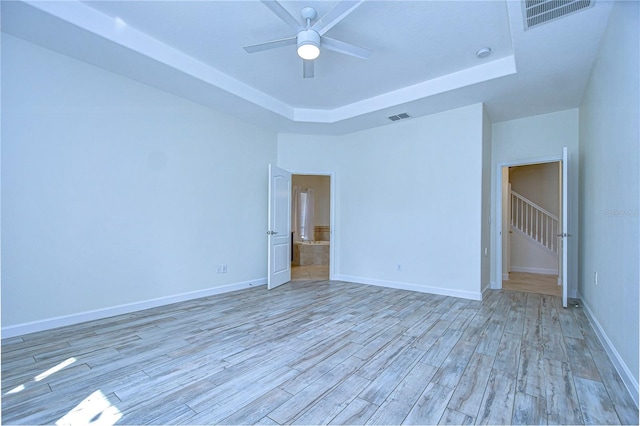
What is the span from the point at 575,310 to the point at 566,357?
1.76 m

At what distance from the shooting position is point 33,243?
2.83 meters

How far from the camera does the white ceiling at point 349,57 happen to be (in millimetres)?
2555

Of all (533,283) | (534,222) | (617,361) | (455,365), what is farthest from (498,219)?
(455,365)

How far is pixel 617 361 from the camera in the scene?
220 centimetres

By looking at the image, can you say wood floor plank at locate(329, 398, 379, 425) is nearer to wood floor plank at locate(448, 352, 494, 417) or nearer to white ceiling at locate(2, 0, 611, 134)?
wood floor plank at locate(448, 352, 494, 417)

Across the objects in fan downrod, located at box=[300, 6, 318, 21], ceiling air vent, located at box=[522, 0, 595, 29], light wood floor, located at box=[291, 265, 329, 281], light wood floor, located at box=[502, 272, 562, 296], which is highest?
fan downrod, located at box=[300, 6, 318, 21]

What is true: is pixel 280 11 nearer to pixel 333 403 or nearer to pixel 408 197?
pixel 333 403

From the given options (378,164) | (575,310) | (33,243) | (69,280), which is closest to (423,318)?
(575,310)

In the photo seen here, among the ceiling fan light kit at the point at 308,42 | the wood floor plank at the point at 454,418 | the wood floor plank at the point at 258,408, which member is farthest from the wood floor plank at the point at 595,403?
the ceiling fan light kit at the point at 308,42

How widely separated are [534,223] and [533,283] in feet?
6.44

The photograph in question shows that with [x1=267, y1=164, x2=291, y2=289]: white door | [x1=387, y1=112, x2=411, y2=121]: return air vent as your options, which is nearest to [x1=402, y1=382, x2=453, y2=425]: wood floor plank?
[x1=267, y1=164, x2=291, y2=289]: white door

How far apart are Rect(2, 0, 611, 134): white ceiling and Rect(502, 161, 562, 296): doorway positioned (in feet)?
9.80

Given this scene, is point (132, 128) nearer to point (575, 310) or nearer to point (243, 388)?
point (243, 388)

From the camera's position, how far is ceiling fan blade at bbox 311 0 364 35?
85.4 inches
